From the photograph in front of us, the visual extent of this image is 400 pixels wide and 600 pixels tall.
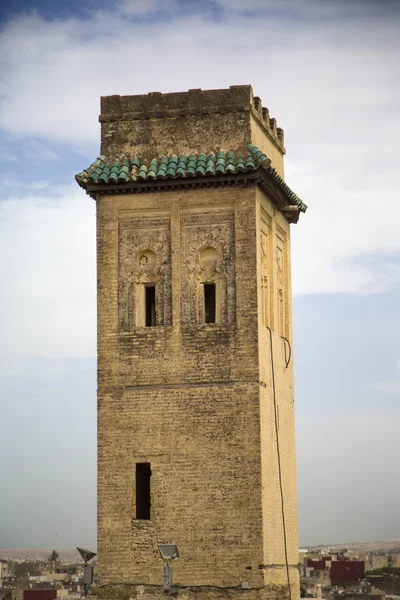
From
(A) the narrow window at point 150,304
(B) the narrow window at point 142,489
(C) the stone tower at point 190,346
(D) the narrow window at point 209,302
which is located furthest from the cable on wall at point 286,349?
(B) the narrow window at point 142,489

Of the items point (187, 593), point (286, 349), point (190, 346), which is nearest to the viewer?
point (187, 593)

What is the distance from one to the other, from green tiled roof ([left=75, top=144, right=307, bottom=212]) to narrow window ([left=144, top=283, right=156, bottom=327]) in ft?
6.73

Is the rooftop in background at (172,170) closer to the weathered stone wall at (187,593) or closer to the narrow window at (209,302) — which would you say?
the narrow window at (209,302)

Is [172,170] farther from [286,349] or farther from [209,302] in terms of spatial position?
[286,349]

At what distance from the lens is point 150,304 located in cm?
2472

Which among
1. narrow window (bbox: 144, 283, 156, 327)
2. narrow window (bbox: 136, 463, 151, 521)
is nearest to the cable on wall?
narrow window (bbox: 144, 283, 156, 327)

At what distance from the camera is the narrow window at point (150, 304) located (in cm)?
2455

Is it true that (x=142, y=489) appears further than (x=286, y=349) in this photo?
No

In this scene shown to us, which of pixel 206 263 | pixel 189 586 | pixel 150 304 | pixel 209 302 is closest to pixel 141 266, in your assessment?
pixel 150 304

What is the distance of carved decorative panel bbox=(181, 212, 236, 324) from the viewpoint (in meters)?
24.0

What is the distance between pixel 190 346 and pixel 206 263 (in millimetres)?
1605

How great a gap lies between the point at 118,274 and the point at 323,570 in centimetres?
6503

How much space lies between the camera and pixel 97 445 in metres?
23.8

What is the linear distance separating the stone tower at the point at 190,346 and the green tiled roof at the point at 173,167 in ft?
0.12
